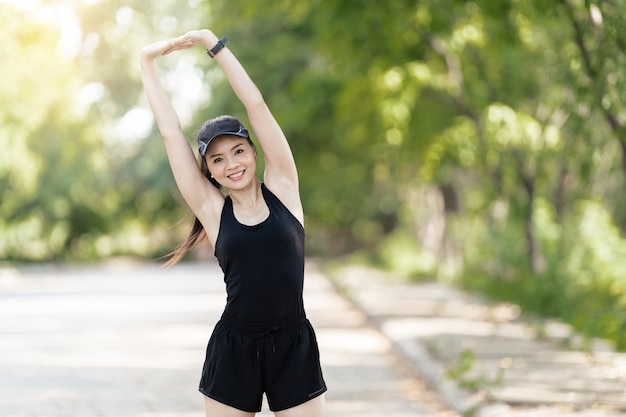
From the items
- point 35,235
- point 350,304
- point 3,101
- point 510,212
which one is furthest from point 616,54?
point 35,235

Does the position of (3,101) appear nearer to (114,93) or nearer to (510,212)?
(510,212)

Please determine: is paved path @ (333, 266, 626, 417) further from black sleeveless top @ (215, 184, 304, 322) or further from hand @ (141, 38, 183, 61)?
hand @ (141, 38, 183, 61)

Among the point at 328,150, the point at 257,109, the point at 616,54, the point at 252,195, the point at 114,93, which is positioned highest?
the point at 114,93

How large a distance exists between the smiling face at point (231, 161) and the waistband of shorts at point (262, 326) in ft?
1.85

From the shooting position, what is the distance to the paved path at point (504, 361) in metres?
9.52

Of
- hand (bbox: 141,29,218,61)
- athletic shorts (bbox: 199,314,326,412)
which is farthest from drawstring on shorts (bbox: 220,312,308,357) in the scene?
hand (bbox: 141,29,218,61)

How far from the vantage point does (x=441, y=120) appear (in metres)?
20.5

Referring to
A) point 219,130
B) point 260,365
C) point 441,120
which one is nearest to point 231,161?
point 219,130

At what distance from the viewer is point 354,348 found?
16.0m

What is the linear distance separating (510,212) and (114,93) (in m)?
44.0

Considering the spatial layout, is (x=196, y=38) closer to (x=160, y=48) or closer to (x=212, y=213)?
(x=160, y=48)

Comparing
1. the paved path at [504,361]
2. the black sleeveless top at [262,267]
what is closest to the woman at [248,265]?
the black sleeveless top at [262,267]

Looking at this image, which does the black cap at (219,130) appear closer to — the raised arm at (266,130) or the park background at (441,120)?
the raised arm at (266,130)

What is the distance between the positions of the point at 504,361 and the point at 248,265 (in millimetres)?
7789
